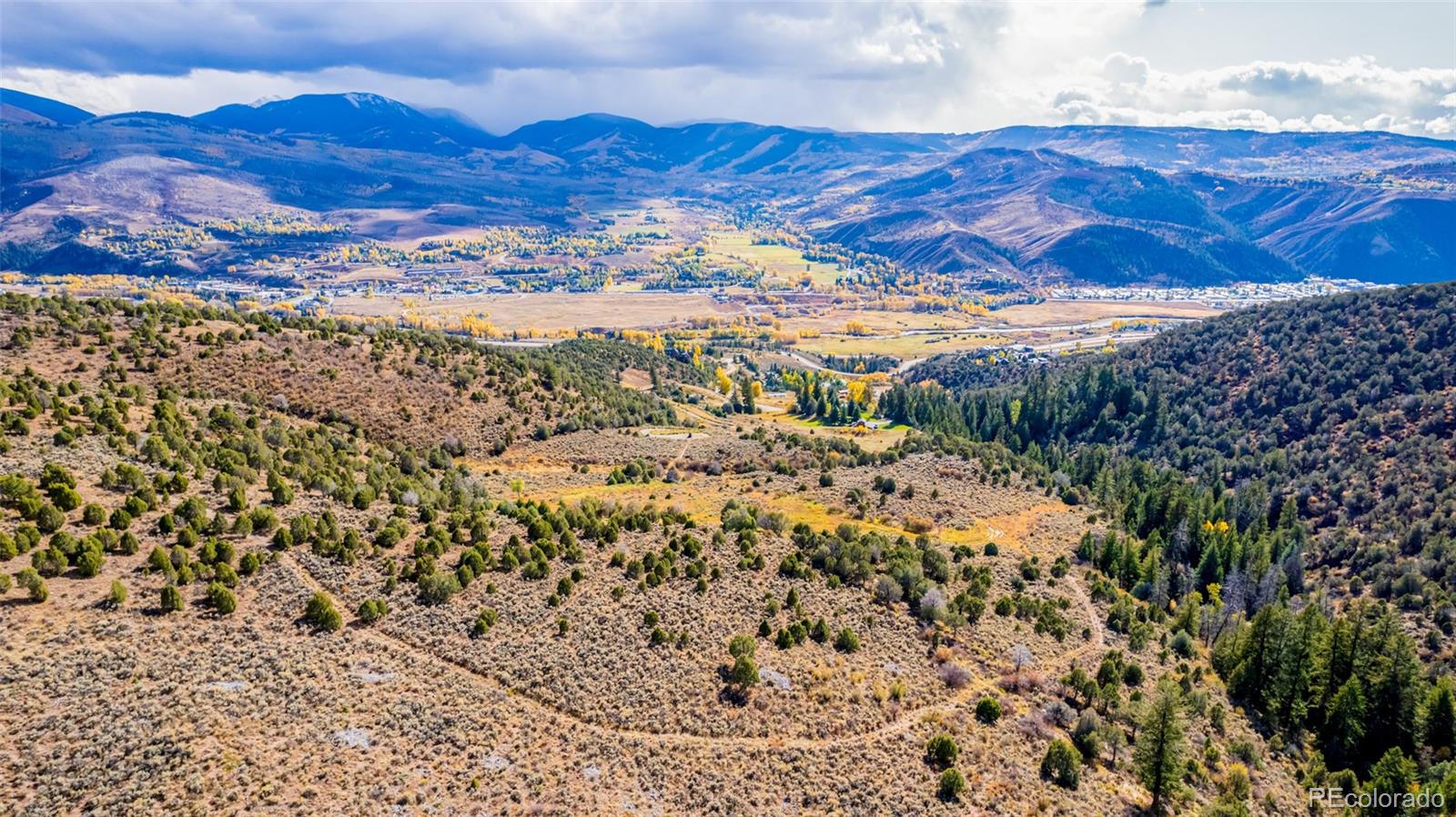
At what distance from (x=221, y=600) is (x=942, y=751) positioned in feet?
139

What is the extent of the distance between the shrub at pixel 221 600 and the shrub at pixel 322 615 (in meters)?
3.88

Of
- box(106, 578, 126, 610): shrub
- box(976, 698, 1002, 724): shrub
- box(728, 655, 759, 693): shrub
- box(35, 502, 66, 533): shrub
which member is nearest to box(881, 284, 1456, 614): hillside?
box(976, 698, 1002, 724): shrub

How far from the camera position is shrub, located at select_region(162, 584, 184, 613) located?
44.6 meters

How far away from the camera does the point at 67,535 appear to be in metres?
46.9

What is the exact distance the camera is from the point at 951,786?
43.3m

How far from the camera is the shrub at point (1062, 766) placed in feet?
153

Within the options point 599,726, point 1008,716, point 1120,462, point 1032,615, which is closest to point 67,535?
point 599,726

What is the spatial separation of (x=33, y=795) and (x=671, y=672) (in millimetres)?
30099

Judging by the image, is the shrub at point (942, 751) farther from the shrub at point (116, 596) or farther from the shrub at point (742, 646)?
the shrub at point (116, 596)

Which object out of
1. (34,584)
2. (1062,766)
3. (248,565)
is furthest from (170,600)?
(1062,766)

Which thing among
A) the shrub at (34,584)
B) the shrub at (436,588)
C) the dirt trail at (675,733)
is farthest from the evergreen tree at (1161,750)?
the shrub at (34,584)

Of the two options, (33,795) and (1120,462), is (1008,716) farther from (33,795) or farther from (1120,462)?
(1120,462)

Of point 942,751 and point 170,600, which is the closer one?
point 170,600

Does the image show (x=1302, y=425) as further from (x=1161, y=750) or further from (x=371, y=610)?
(x=371, y=610)
